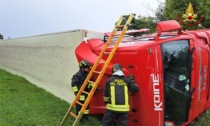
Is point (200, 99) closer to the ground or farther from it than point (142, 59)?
closer to the ground

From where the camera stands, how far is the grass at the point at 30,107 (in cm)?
674

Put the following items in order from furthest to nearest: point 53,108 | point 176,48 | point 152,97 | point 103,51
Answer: point 53,108 → point 103,51 → point 176,48 → point 152,97

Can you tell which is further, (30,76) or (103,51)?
(30,76)

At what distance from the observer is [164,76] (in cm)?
540

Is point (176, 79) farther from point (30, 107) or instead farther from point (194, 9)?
point (194, 9)

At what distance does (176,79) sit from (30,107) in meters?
4.15

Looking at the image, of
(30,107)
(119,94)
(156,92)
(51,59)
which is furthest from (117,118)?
(51,59)

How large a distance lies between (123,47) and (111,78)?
70 cm

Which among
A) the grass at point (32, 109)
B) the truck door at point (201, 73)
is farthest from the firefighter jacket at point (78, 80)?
the truck door at point (201, 73)

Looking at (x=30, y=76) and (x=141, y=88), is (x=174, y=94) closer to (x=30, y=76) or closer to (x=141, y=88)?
(x=141, y=88)

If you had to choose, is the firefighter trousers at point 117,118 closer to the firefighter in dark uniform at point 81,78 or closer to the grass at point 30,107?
the firefighter in dark uniform at point 81,78

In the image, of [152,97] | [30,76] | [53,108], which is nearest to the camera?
[152,97]

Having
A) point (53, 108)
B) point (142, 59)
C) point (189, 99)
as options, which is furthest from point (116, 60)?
point (53, 108)

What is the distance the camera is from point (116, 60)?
19.2ft
